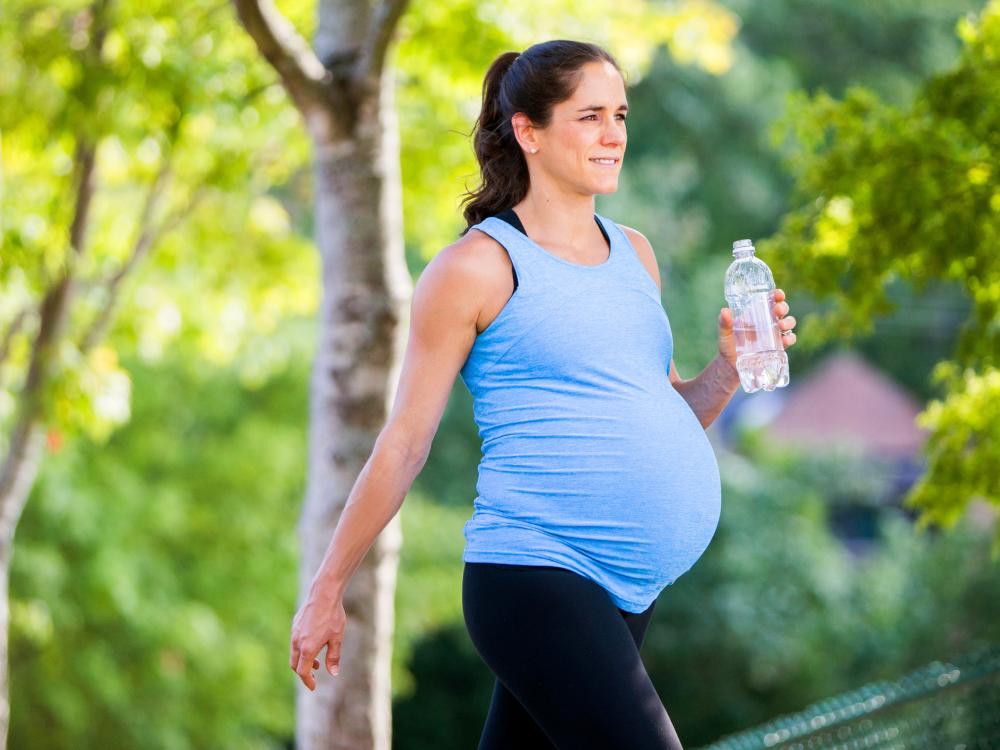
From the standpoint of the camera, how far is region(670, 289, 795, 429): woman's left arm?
316 centimetres

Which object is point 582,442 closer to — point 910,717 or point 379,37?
point 379,37

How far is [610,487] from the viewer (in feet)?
8.91

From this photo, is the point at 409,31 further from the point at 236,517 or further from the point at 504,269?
the point at 236,517

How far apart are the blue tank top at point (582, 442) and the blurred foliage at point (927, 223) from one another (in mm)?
2089

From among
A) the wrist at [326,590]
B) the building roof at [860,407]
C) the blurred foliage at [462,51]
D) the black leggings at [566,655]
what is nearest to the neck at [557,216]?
the black leggings at [566,655]

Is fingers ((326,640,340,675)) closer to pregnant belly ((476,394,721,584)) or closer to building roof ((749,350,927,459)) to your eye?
pregnant belly ((476,394,721,584))

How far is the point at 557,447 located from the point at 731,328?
63 centimetres

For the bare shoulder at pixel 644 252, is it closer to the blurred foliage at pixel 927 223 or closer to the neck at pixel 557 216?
the neck at pixel 557 216

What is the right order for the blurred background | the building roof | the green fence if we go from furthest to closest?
the building roof < the blurred background < the green fence

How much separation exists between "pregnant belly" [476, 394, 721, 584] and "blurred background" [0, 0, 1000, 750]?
2.62ft

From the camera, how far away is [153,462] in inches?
663

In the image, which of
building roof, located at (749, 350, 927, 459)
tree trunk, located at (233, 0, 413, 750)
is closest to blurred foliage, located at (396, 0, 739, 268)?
tree trunk, located at (233, 0, 413, 750)

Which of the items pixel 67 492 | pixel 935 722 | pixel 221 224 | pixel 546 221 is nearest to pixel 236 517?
pixel 67 492

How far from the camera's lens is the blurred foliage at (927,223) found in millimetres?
4594
